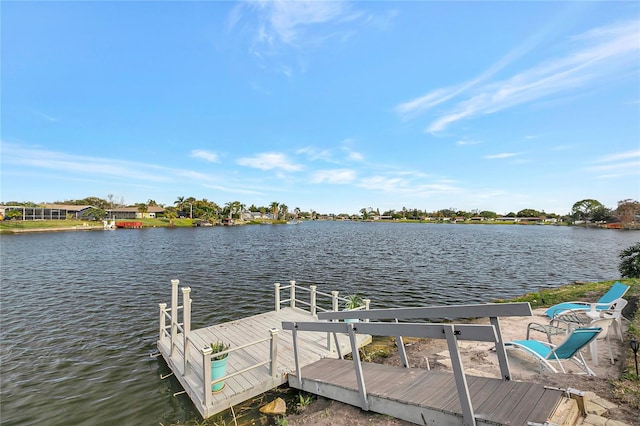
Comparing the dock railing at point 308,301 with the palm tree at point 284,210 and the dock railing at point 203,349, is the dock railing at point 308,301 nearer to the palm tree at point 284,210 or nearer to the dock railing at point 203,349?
the dock railing at point 203,349

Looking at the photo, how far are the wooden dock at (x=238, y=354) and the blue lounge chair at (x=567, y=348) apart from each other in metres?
3.93

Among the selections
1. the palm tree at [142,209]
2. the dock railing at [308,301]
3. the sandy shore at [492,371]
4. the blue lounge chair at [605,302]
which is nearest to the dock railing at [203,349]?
the sandy shore at [492,371]

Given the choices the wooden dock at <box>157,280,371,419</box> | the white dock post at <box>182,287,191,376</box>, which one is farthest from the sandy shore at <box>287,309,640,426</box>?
the white dock post at <box>182,287,191,376</box>

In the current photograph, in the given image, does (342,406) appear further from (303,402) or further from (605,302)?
(605,302)

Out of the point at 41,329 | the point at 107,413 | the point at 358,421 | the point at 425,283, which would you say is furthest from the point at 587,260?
the point at 41,329

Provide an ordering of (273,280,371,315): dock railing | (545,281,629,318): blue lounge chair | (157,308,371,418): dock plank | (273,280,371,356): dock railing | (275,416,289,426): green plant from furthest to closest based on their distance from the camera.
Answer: (273,280,371,315): dock railing < (545,281,629,318): blue lounge chair < (273,280,371,356): dock railing < (157,308,371,418): dock plank < (275,416,289,426): green plant

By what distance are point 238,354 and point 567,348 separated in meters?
7.08

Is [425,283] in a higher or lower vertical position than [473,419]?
lower

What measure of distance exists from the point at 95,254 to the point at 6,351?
2552 cm

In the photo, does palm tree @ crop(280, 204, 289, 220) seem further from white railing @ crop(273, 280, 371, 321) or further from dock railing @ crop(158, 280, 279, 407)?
dock railing @ crop(158, 280, 279, 407)

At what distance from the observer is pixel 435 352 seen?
7.15m

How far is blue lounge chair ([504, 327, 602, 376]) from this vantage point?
187 inches

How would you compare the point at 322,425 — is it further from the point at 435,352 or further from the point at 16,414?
the point at 16,414

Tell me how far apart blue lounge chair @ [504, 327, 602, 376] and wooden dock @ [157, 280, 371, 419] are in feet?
12.9
